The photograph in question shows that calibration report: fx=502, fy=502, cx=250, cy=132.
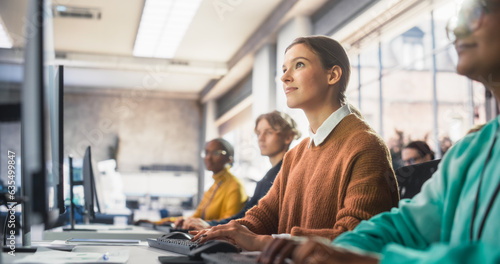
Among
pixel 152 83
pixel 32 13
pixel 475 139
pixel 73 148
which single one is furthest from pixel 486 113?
pixel 73 148

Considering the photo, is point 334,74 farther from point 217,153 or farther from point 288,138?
point 217,153

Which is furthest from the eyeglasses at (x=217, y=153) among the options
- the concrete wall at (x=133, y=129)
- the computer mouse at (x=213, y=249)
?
the concrete wall at (x=133, y=129)

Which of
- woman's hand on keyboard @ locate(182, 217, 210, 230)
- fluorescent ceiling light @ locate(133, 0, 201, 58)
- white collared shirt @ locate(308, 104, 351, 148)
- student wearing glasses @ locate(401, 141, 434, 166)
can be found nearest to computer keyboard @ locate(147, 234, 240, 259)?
white collared shirt @ locate(308, 104, 351, 148)

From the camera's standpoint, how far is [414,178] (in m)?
1.68

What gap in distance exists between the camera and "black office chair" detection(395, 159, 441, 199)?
5.41 ft

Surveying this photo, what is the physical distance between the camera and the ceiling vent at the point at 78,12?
618 centimetres

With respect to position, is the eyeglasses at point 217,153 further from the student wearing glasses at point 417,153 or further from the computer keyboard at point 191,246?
the computer keyboard at point 191,246

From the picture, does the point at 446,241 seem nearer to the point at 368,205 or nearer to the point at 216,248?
the point at 368,205

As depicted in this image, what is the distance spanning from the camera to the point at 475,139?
958mm

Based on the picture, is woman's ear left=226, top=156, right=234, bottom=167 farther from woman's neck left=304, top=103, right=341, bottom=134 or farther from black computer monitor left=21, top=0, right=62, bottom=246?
black computer monitor left=21, top=0, right=62, bottom=246

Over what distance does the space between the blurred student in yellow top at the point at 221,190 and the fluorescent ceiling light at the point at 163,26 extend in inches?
79.4

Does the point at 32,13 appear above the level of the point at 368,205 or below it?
above

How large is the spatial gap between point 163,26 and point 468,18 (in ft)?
19.7

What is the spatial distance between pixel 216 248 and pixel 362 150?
0.56m
